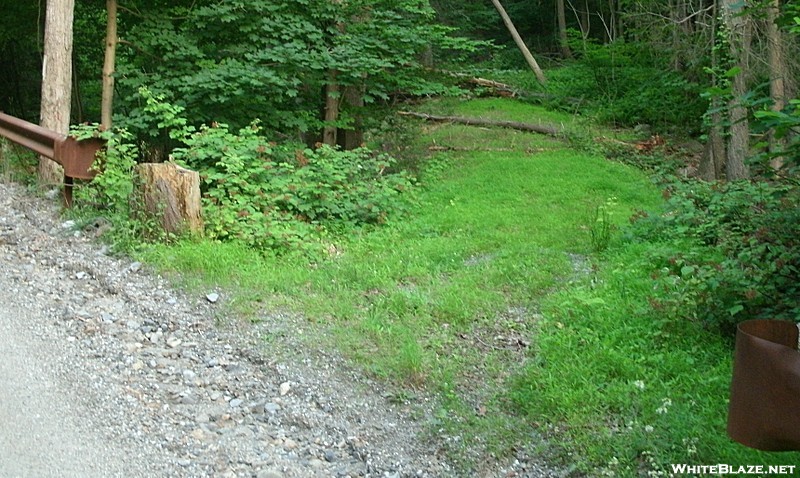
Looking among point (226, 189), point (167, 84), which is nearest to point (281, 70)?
point (167, 84)

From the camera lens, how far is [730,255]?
705 cm

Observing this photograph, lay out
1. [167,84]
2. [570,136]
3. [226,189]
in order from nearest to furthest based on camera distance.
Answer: [226,189]
[167,84]
[570,136]

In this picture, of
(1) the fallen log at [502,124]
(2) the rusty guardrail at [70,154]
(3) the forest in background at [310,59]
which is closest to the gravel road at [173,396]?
(2) the rusty guardrail at [70,154]

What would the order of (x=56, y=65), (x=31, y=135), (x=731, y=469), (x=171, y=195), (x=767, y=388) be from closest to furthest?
(x=767, y=388)
(x=731, y=469)
(x=171, y=195)
(x=31, y=135)
(x=56, y=65)

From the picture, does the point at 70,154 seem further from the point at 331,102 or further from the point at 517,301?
the point at 331,102

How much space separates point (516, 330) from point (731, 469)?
263 centimetres

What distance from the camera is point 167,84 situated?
11.9 m

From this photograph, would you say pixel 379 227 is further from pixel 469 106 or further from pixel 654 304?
pixel 469 106

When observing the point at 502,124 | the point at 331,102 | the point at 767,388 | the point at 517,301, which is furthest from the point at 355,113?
the point at 767,388

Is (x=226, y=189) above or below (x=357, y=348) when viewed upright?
above

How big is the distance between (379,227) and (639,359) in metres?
4.64

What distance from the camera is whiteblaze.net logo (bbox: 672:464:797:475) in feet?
13.2

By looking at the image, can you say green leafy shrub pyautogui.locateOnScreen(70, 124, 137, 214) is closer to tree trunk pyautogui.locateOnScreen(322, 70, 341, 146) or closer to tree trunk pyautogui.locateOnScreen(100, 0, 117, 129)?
tree trunk pyautogui.locateOnScreen(100, 0, 117, 129)

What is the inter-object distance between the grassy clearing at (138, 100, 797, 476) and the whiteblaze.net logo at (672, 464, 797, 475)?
0.34 ft
